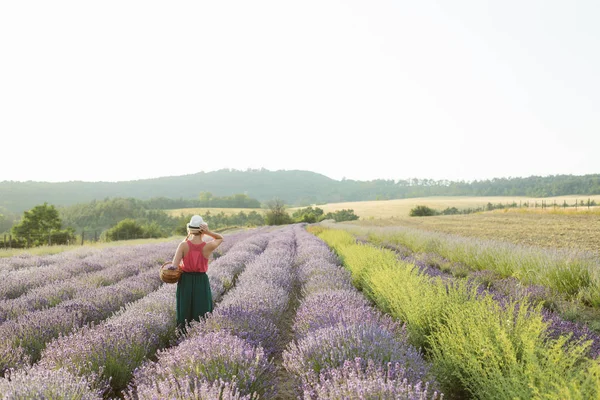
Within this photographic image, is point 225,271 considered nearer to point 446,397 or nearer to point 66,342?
point 66,342

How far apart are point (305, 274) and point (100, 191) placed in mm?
138199

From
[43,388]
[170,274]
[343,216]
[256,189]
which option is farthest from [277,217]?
[256,189]

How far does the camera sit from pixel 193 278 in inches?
170

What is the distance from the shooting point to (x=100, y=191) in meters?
128

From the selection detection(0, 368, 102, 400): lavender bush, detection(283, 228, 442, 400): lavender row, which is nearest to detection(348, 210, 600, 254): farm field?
detection(283, 228, 442, 400): lavender row

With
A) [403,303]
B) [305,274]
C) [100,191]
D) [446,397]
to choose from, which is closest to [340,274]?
[305,274]

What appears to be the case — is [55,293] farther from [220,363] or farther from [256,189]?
[256,189]

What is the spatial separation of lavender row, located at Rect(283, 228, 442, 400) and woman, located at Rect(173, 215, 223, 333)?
3.97ft

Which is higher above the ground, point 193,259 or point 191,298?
point 193,259

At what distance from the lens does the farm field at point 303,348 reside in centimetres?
208

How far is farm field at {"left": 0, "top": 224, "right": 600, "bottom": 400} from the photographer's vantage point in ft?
6.82

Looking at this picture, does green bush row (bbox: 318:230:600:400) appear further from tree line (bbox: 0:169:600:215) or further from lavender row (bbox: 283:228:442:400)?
tree line (bbox: 0:169:600:215)

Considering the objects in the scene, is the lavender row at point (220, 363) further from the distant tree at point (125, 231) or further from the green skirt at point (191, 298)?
the distant tree at point (125, 231)

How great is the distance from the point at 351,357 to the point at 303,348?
1.15 feet
